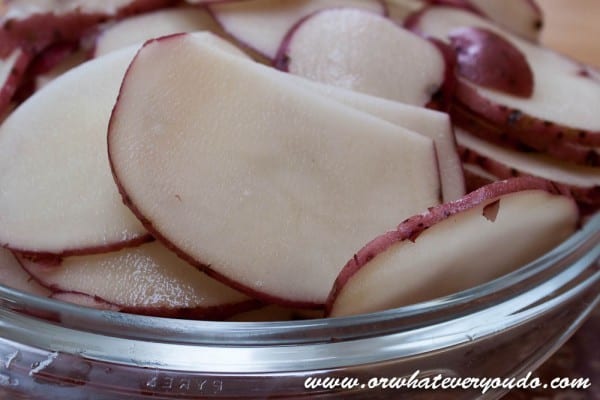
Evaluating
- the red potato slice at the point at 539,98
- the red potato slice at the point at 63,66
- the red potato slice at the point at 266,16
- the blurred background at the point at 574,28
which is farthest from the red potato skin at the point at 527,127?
the blurred background at the point at 574,28

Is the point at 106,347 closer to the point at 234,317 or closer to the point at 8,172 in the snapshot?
the point at 234,317

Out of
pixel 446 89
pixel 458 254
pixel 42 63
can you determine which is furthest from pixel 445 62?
pixel 42 63

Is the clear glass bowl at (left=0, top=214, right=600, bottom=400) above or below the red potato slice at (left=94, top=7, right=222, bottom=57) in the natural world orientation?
below

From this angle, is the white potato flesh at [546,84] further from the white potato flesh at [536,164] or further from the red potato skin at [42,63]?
the red potato skin at [42,63]

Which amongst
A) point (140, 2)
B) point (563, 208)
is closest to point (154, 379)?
point (563, 208)

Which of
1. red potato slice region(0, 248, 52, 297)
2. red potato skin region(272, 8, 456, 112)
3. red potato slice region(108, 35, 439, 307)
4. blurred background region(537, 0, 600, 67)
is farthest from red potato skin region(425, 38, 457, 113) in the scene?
blurred background region(537, 0, 600, 67)

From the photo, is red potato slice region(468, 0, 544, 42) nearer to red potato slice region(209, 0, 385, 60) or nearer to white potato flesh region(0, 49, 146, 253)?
red potato slice region(209, 0, 385, 60)

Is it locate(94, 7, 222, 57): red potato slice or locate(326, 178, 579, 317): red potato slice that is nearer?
locate(326, 178, 579, 317): red potato slice
